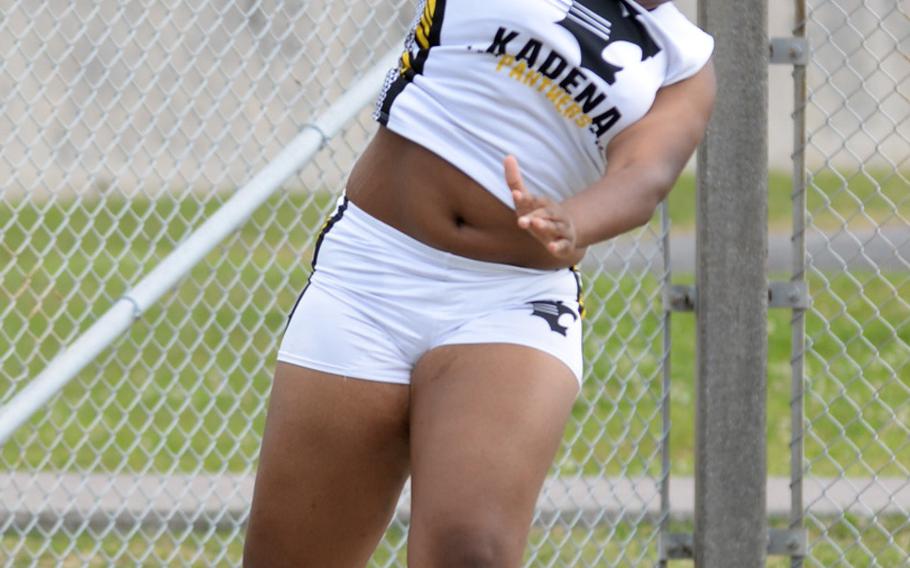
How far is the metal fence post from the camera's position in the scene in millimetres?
3697

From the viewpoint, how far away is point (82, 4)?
6875mm

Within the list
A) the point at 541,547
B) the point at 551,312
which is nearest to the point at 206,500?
the point at 541,547

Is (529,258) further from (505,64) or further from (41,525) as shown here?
(41,525)

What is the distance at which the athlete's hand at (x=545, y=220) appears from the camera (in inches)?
87.2

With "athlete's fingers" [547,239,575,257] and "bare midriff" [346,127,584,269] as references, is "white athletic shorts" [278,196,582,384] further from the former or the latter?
"athlete's fingers" [547,239,575,257]

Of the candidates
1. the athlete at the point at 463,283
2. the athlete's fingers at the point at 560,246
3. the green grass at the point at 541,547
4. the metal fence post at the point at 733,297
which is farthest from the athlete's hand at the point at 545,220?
the green grass at the point at 541,547

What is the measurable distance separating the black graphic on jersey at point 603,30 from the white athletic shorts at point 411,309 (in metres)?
0.40

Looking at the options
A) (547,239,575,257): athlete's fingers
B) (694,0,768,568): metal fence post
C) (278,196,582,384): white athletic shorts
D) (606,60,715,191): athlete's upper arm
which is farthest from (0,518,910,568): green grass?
(547,239,575,257): athlete's fingers

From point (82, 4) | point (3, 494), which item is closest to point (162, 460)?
point (3, 494)

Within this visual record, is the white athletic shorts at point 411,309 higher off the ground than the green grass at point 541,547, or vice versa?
the white athletic shorts at point 411,309

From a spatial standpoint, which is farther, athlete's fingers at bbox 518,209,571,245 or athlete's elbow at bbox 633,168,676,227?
athlete's elbow at bbox 633,168,676,227

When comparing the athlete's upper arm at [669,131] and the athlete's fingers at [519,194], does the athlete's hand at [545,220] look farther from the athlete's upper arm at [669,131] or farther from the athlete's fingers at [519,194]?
the athlete's upper arm at [669,131]

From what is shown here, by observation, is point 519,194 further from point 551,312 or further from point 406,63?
point 406,63

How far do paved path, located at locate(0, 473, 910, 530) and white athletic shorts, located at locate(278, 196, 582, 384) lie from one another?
1928 millimetres
